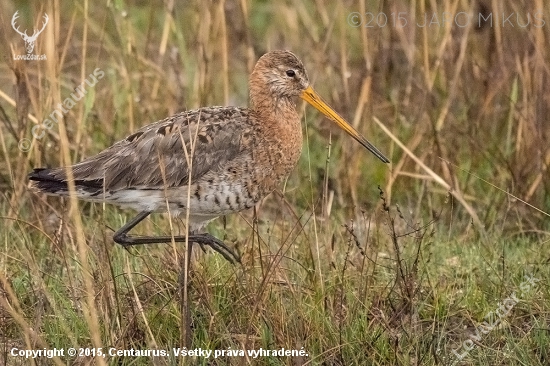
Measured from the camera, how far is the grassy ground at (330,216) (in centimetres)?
461

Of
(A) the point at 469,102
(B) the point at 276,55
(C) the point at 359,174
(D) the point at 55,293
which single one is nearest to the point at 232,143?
(B) the point at 276,55

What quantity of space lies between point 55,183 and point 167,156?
22.8 inches

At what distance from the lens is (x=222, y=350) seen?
180 inches

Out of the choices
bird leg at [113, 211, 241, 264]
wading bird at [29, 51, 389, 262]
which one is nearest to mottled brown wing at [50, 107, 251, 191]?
wading bird at [29, 51, 389, 262]

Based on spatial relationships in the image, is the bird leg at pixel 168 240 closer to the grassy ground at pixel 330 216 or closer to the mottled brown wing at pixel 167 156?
the grassy ground at pixel 330 216

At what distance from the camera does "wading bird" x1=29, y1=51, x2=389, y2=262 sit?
5332 millimetres

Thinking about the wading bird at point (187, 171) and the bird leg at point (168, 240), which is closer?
the bird leg at point (168, 240)

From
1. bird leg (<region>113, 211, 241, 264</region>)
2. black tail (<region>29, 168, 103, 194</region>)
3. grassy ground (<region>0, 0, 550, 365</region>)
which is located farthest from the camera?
black tail (<region>29, 168, 103, 194</region>)

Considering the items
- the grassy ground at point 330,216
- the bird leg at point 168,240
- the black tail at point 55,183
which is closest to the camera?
the grassy ground at point 330,216

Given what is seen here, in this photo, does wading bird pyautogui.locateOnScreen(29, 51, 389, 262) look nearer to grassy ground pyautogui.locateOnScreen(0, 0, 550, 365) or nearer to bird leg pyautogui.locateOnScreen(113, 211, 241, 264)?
bird leg pyautogui.locateOnScreen(113, 211, 241, 264)

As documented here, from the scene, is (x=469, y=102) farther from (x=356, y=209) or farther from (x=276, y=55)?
(x=276, y=55)

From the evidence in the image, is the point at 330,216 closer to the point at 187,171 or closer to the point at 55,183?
the point at 187,171

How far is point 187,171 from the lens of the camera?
211 inches

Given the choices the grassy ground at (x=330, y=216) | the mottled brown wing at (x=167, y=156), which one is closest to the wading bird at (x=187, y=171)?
the mottled brown wing at (x=167, y=156)
